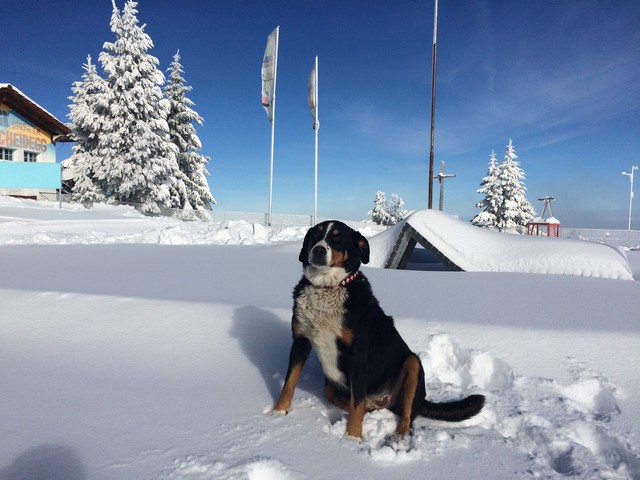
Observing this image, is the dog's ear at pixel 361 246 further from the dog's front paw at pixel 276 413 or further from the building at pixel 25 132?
the building at pixel 25 132

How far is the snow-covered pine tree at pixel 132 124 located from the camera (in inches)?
833

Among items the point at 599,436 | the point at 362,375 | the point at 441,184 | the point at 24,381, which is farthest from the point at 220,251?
the point at 441,184

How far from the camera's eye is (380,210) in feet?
173

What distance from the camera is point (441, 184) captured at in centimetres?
2634

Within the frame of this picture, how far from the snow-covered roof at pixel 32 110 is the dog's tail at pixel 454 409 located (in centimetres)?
3389

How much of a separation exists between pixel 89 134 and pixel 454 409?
2729 centimetres

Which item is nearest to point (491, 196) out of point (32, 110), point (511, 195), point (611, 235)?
point (511, 195)

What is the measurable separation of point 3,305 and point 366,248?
369 centimetres

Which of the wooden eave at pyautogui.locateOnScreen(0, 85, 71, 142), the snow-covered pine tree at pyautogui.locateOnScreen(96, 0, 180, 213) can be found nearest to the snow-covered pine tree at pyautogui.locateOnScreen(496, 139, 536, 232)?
the snow-covered pine tree at pyautogui.locateOnScreen(96, 0, 180, 213)

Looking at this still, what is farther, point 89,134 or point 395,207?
point 395,207

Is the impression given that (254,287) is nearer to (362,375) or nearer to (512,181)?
(362,375)

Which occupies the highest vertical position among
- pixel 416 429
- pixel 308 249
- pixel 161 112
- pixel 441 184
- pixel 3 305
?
pixel 161 112

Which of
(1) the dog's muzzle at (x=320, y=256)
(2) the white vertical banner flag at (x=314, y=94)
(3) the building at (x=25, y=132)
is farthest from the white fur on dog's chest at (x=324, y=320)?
(3) the building at (x=25, y=132)

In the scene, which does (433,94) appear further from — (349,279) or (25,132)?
(25,132)
